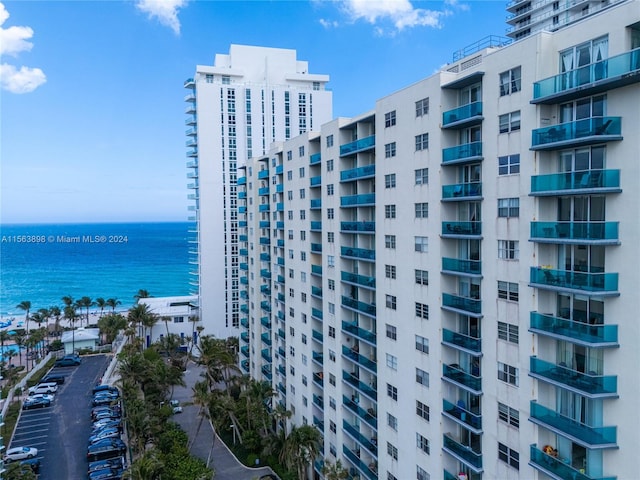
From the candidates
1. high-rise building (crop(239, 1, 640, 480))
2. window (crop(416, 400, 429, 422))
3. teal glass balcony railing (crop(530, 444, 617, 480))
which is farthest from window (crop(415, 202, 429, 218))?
teal glass balcony railing (crop(530, 444, 617, 480))

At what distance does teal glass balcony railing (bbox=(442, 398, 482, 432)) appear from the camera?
2545cm

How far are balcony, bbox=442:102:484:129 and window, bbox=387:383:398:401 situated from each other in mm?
18122

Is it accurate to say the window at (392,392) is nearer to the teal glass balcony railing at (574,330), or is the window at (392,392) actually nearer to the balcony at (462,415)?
the balcony at (462,415)

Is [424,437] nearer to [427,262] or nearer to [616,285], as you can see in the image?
[427,262]

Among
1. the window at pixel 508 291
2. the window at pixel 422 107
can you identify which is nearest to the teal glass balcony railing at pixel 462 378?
the window at pixel 508 291

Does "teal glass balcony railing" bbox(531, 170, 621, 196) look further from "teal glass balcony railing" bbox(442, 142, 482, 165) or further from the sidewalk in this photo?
the sidewalk

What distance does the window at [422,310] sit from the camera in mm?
29312

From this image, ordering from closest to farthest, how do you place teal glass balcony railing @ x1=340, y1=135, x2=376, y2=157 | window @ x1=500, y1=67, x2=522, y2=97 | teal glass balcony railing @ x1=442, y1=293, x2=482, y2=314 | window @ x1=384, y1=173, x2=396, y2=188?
window @ x1=500, y1=67, x2=522, y2=97, teal glass balcony railing @ x1=442, y1=293, x2=482, y2=314, window @ x1=384, y1=173, x2=396, y2=188, teal glass balcony railing @ x1=340, y1=135, x2=376, y2=157

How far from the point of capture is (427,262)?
29.0 m

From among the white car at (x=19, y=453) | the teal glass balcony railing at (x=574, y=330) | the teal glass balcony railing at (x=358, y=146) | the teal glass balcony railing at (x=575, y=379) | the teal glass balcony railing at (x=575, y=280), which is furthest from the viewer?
the white car at (x=19, y=453)

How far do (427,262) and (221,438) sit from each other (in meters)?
34.1

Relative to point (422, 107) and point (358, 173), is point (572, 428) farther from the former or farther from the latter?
point (358, 173)

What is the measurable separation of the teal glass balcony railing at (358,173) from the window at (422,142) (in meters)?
5.38

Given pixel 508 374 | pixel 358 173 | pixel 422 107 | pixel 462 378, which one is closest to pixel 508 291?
pixel 508 374
